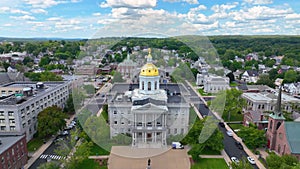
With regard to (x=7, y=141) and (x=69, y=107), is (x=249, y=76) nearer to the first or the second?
(x=69, y=107)

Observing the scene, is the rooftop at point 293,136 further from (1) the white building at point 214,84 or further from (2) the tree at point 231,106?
(1) the white building at point 214,84

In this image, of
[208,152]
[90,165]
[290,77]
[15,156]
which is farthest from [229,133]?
[290,77]

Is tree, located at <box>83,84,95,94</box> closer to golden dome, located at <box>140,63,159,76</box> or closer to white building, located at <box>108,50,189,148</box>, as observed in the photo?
white building, located at <box>108,50,189,148</box>

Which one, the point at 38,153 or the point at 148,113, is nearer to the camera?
the point at 148,113

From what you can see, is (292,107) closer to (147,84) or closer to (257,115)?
(257,115)

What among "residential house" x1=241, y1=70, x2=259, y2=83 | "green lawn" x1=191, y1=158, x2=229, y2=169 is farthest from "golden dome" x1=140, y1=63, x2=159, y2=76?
"residential house" x1=241, y1=70, x2=259, y2=83

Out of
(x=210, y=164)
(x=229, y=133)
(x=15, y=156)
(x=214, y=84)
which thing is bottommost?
(x=210, y=164)

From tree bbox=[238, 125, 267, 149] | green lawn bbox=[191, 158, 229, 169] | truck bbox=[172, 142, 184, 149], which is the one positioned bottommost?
green lawn bbox=[191, 158, 229, 169]

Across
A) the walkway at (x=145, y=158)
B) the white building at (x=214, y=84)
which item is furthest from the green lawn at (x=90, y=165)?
the white building at (x=214, y=84)
